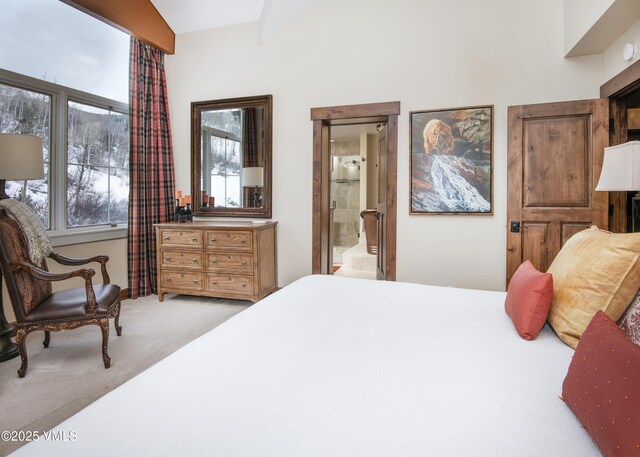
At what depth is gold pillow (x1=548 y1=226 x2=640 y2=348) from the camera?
1220mm

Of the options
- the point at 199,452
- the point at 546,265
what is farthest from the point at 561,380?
the point at 546,265

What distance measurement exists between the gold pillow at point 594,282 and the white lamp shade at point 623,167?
30.6 inches

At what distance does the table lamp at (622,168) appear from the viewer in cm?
195

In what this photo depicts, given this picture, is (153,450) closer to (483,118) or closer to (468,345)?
(468,345)

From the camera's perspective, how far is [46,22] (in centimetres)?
331

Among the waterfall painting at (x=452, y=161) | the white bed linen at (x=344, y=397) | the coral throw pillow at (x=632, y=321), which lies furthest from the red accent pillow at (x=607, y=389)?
the waterfall painting at (x=452, y=161)

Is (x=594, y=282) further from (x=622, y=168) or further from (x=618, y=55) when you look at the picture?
(x=618, y=55)

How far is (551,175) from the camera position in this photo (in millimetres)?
3273

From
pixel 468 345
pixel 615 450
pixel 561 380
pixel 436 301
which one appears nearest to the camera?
pixel 615 450

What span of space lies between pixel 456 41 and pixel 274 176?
2288 mm

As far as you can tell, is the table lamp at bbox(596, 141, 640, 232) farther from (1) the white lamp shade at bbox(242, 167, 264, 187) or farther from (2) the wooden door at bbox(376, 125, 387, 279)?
(1) the white lamp shade at bbox(242, 167, 264, 187)

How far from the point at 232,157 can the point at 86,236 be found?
1.73 m

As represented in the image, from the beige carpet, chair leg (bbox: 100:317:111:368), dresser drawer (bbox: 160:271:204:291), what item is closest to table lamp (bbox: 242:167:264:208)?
dresser drawer (bbox: 160:271:204:291)

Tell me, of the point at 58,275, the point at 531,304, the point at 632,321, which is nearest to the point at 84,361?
the point at 58,275
